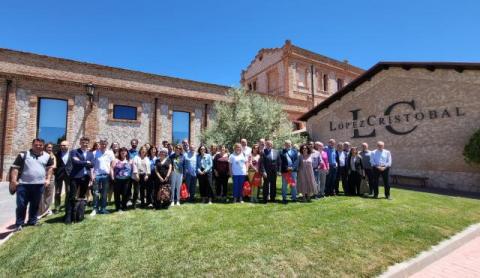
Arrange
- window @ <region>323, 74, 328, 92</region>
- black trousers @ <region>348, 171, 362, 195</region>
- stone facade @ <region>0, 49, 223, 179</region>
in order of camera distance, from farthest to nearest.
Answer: window @ <region>323, 74, 328, 92</region>
stone facade @ <region>0, 49, 223, 179</region>
black trousers @ <region>348, 171, 362, 195</region>

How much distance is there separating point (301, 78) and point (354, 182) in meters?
18.4

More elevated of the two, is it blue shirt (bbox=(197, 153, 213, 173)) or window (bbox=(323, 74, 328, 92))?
window (bbox=(323, 74, 328, 92))

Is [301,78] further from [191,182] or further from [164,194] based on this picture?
[164,194]

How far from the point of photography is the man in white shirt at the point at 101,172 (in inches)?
235

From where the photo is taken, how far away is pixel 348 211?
6.31 meters

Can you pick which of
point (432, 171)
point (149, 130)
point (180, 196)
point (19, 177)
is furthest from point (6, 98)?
point (432, 171)

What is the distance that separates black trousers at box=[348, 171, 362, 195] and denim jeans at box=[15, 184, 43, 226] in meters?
8.57

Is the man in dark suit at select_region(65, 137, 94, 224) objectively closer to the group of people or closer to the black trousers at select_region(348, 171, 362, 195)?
the group of people

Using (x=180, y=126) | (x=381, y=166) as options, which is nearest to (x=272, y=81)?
(x=180, y=126)

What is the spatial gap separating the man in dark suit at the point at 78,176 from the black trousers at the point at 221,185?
3372 mm

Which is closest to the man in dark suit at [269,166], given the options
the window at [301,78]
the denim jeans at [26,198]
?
the denim jeans at [26,198]

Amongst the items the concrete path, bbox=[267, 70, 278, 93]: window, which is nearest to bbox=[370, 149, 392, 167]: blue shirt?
the concrete path

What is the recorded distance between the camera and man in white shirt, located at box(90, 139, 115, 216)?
19.6 ft

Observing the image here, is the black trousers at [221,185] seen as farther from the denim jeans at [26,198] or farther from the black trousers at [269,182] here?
the denim jeans at [26,198]
